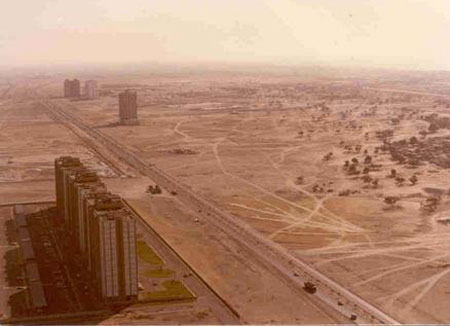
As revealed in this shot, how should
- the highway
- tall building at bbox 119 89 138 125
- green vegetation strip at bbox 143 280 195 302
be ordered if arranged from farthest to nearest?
tall building at bbox 119 89 138 125
green vegetation strip at bbox 143 280 195 302
the highway

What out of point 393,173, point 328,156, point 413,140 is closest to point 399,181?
point 393,173

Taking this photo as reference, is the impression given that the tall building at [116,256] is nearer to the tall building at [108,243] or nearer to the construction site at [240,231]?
the tall building at [108,243]

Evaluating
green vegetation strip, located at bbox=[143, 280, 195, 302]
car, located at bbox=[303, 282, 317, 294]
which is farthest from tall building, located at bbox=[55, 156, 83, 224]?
car, located at bbox=[303, 282, 317, 294]

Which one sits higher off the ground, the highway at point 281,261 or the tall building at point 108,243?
the tall building at point 108,243

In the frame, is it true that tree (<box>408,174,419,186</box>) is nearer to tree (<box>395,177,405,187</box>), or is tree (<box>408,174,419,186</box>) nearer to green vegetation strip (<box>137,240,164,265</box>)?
tree (<box>395,177,405,187</box>)

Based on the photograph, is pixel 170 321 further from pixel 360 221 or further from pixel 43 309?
pixel 360 221

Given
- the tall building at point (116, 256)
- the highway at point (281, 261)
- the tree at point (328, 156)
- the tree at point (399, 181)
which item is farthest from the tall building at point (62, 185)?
the tree at point (328, 156)

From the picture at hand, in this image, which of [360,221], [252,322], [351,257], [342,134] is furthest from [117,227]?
[342,134]
